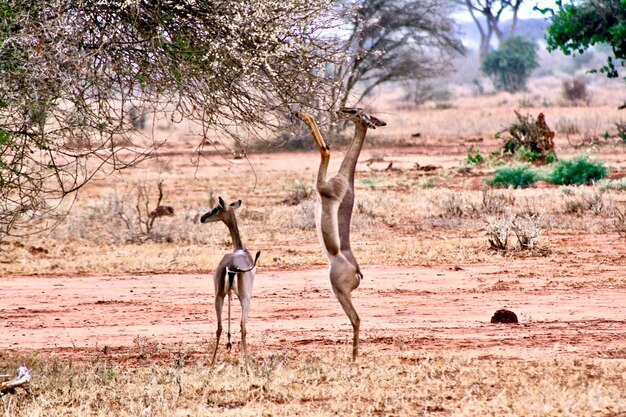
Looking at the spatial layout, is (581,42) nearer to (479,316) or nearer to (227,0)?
(479,316)

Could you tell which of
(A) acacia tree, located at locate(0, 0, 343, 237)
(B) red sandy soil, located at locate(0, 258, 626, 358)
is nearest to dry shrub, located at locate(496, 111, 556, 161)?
(B) red sandy soil, located at locate(0, 258, 626, 358)

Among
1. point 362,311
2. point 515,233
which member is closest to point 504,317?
point 362,311

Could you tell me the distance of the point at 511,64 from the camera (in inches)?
2458

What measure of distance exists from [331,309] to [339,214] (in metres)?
2.80

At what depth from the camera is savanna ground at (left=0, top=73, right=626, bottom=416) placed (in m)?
6.72

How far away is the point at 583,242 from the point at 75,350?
7341 millimetres

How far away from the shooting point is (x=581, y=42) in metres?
25.2

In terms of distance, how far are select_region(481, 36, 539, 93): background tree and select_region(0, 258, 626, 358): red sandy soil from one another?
2008 inches

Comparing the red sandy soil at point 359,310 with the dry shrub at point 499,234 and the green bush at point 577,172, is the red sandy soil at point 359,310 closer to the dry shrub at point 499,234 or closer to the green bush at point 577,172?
the dry shrub at point 499,234

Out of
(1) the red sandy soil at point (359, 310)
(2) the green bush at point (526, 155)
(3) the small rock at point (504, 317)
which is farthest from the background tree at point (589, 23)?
(3) the small rock at point (504, 317)

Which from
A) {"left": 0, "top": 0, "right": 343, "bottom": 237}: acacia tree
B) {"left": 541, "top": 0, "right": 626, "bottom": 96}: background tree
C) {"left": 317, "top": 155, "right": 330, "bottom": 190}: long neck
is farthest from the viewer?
{"left": 541, "top": 0, "right": 626, "bottom": 96}: background tree

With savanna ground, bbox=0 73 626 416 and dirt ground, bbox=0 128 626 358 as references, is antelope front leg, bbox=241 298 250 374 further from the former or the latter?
dirt ground, bbox=0 128 626 358

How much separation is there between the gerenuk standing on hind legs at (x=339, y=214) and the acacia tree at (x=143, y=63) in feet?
1.19

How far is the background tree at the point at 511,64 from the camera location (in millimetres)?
61969
